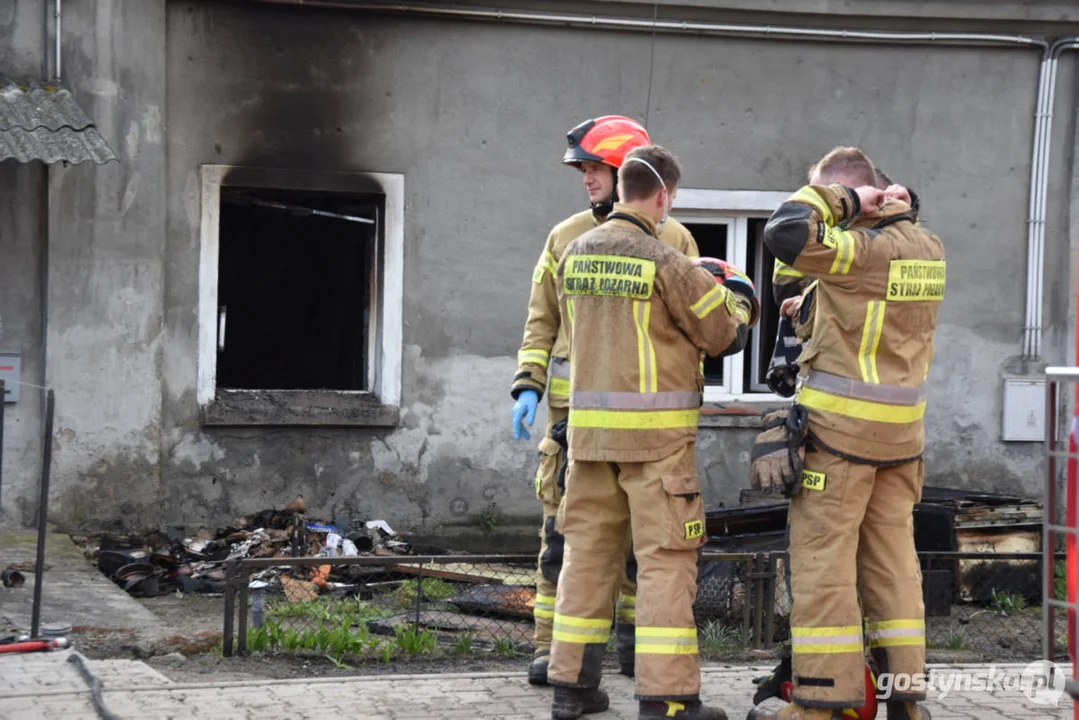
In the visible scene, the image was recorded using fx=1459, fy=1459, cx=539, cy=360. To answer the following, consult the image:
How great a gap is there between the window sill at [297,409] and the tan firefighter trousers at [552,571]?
3.57 meters

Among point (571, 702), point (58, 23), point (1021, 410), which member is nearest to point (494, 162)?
point (58, 23)

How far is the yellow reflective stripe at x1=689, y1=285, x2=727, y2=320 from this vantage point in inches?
201

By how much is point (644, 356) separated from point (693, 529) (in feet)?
2.06

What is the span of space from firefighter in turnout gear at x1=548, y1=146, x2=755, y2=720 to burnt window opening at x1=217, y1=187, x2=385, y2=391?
4543mm

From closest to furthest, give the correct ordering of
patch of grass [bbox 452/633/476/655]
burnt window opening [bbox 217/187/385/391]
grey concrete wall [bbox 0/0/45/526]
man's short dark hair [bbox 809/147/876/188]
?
man's short dark hair [bbox 809/147/876/188], patch of grass [bbox 452/633/476/655], grey concrete wall [bbox 0/0/45/526], burnt window opening [bbox 217/187/385/391]

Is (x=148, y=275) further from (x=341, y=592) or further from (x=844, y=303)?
(x=844, y=303)

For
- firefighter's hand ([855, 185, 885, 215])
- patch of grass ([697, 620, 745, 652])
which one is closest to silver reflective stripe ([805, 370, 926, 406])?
firefighter's hand ([855, 185, 885, 215])

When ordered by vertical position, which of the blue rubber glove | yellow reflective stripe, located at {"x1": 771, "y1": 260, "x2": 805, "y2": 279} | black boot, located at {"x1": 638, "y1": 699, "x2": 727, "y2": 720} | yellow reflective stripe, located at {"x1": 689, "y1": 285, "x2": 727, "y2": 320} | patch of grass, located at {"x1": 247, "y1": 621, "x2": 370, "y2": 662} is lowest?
patch of grass, located at {"x1": 247, "y1": 621, "x2": 370, "y2": 662}

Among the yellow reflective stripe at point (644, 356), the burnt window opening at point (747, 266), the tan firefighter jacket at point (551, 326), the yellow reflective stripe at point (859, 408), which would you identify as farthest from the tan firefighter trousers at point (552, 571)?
the burnt window opening at point (747, 266)

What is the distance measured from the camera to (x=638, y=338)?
514 centimetres

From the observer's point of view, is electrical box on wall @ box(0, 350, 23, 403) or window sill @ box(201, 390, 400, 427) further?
window sill @ box(201, 390, 400, 427)

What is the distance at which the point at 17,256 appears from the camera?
8.75 meters

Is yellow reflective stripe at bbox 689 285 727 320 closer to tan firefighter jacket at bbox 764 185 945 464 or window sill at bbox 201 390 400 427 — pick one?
tan firefighter jacket at bbox 764 185 945 464

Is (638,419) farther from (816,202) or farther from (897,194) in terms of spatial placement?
(897,194)
